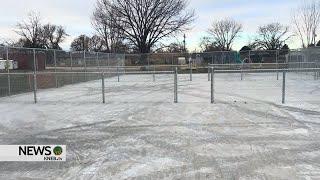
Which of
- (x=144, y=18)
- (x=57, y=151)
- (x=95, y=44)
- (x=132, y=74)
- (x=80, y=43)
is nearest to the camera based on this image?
(x=57, y=151)

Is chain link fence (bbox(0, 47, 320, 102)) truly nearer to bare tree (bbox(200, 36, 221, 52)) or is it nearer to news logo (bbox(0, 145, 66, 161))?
news logo (bbox(0, 145, 66, 161))

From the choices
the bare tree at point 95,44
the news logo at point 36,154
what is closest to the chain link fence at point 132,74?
the news logo at point 36,154

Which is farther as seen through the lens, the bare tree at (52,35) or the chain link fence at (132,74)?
the bare tree at (52,35)

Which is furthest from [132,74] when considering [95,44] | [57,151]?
[95,44]

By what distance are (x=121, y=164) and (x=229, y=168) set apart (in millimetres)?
1654

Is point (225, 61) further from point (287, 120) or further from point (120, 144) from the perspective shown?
point (120, 144)

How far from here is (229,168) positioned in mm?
6613

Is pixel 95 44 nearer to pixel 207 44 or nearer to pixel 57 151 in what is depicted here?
pixel 207 44

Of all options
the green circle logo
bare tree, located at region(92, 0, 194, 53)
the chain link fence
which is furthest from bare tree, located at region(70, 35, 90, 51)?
the green circle logo

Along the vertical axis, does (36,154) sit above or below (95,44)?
below

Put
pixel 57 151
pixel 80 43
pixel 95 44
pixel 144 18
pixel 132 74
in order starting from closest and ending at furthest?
pixel 57 151, pixel 132 74, pixel 144 18, pixel 95 44, pixel 80 43

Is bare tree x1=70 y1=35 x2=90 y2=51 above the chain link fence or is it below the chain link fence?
above

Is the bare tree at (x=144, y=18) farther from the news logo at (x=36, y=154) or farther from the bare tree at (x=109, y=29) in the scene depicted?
the news logo at (x=36, y=154)

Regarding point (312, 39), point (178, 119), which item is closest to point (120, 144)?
point (178, 119)
